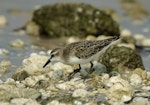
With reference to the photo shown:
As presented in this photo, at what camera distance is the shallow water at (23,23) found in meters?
12.5

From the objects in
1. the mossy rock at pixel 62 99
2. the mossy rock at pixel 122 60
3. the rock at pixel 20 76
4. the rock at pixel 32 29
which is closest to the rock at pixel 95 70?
the mossy rock at pixel 122 60

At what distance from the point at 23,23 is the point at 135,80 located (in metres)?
7.77

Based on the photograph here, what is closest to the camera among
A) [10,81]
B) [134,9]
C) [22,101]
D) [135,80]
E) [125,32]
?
[22,101]

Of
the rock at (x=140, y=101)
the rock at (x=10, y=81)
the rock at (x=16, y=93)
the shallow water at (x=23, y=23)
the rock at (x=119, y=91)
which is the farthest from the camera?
the shallow water at (x=23, y=23)

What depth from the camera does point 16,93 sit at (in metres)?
8.29

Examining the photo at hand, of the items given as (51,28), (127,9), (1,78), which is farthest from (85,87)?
(127,9)

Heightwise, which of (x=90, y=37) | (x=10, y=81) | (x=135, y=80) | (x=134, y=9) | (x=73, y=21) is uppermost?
(x=134, y=9)

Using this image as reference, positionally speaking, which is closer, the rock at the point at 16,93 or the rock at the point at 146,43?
the rock at the point at 16,93

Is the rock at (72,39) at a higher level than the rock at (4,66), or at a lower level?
higher

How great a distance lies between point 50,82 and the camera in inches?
367

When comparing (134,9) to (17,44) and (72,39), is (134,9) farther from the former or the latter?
(17,44)

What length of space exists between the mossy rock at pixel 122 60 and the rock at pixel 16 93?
2265 mm

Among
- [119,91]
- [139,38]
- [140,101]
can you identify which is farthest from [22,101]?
[139,38]

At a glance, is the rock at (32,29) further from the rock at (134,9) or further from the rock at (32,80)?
the rock at (32,80)
